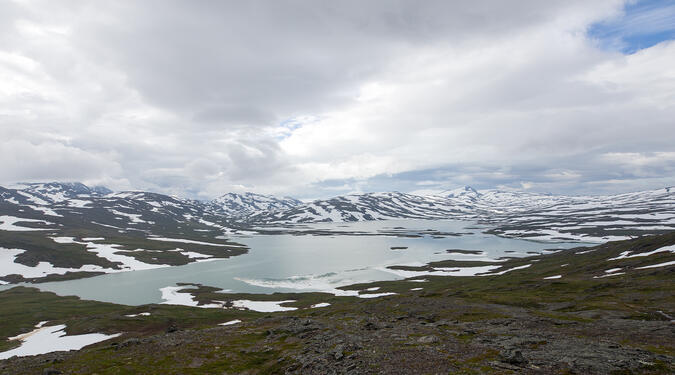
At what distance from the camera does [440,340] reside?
100 feet

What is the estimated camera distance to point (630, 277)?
62.6 m

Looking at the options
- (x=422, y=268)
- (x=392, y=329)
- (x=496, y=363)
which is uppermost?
(x=496, y=363)

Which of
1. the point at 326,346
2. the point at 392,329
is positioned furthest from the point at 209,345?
the point at 392,329

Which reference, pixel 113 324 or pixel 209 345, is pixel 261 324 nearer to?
pixel 209 345

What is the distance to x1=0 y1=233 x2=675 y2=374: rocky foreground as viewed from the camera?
22.9 meters

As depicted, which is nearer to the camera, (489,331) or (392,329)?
(489,331)

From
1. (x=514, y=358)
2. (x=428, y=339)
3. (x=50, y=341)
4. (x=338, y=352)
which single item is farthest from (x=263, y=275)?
(x=514, y=358)

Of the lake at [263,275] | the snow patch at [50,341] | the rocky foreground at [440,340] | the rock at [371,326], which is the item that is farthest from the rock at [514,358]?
the lake at [263,275]

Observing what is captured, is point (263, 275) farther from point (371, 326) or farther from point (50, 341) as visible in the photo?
point (371, 326)

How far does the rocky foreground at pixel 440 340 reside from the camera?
75.2 feet

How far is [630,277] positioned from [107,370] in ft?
273

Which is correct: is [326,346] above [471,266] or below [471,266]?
above

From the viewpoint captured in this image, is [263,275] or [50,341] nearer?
[50,341]

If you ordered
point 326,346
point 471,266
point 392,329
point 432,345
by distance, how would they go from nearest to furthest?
point 432,345 → point 326,346 → point 392,329 → point 471,266
